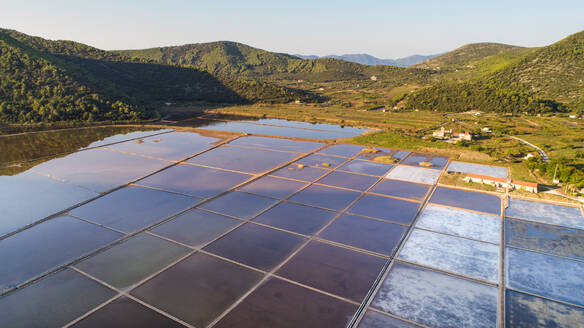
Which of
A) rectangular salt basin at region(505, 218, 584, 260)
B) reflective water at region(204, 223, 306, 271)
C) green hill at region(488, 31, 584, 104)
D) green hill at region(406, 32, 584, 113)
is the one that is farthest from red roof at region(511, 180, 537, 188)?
green hill at region(488, 31, 584, 104)

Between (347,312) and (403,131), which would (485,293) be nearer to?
(347,312)

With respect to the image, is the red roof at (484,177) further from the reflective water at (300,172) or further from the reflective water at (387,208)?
the reflective water at (300,172)

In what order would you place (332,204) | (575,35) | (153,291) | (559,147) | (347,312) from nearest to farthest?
(347,312), (153,291), (332,204), (559,147), (575,35)

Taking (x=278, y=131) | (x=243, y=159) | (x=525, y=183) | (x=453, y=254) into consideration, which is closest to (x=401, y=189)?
(x=453, y=254)

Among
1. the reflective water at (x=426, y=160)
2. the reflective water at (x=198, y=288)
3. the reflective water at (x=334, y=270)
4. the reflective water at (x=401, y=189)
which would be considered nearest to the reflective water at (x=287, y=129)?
the reflective water at (x=426, y=160)

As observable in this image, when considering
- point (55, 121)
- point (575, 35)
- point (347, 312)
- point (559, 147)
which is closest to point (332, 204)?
point (347, 312)

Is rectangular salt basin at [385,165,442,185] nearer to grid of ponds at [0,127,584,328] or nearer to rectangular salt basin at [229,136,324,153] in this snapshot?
grid of ponds at [0,127,584,328]
